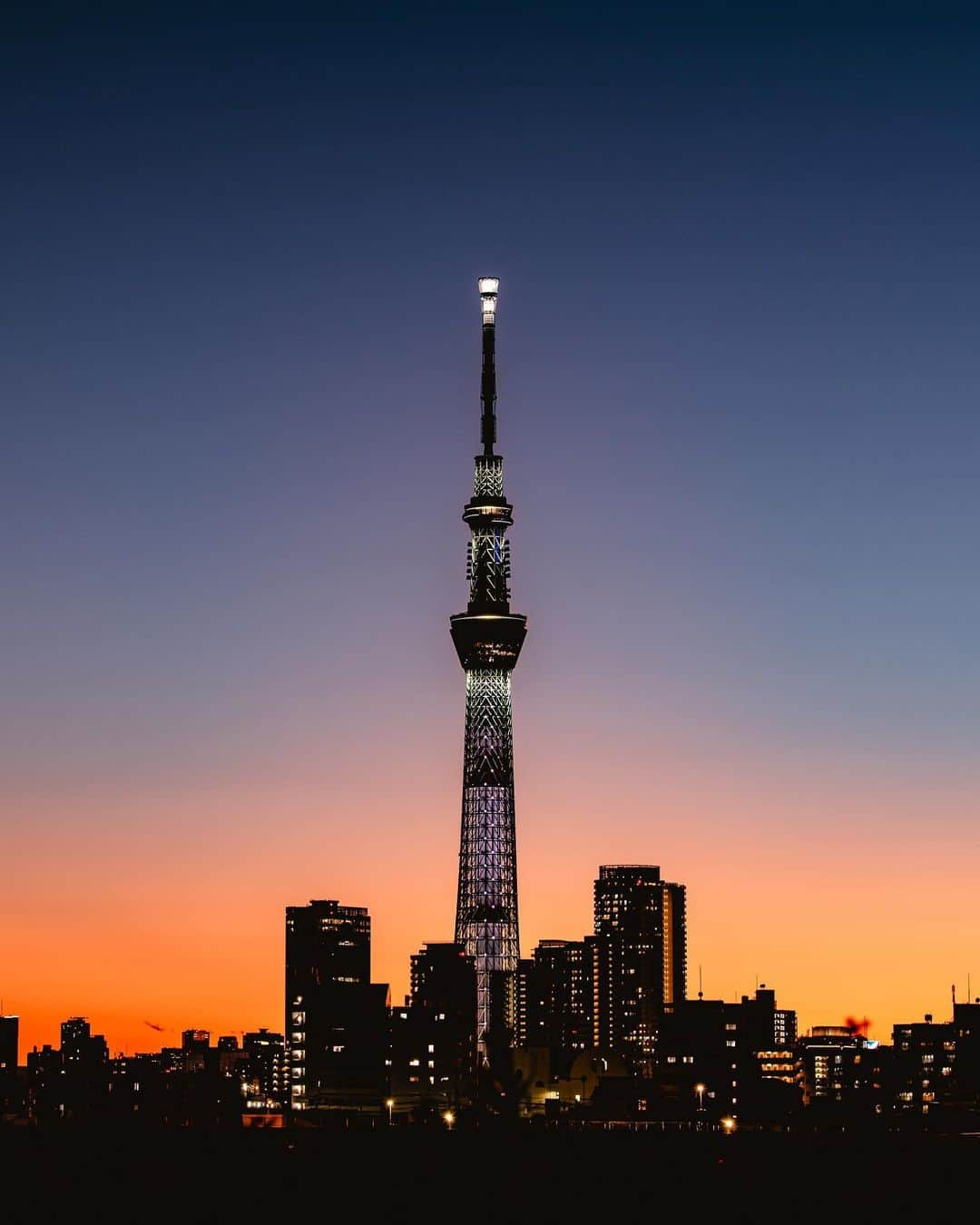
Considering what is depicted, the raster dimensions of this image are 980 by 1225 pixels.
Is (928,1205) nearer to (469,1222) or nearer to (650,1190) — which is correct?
(650,1190)

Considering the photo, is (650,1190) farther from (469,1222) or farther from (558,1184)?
(469,1222)

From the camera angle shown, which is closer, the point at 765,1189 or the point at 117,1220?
the point at 117,1220

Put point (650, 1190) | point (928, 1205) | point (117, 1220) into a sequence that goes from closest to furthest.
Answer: point (117, 1220), point (928, 1205), point (650, 1190)

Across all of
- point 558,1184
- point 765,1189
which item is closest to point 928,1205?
point 765,1189

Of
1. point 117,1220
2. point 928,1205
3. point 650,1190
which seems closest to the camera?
point 117,1220

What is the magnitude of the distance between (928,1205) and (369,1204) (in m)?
44.5

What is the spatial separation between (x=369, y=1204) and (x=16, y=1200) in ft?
92.3

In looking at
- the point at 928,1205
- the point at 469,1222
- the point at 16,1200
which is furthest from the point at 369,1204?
the point at 928,1205

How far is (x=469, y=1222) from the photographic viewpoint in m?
160

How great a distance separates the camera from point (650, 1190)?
188 meters

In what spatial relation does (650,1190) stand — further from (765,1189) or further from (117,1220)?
(117,1220)

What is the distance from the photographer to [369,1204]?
174 metres

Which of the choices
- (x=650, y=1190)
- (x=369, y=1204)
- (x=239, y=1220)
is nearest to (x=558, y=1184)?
(x=650, y=1190)

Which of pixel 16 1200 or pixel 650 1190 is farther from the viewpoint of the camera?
pixel 650 1190
